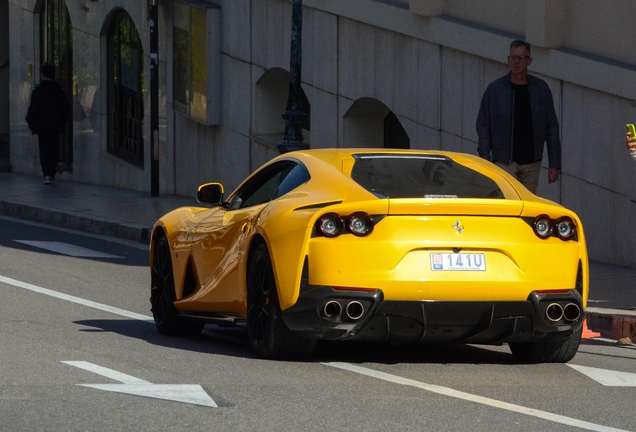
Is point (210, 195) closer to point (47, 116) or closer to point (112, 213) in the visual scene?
point (112, 213)

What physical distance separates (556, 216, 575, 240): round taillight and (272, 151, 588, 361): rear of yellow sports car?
20 mm

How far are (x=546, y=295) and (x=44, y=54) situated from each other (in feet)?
70.7

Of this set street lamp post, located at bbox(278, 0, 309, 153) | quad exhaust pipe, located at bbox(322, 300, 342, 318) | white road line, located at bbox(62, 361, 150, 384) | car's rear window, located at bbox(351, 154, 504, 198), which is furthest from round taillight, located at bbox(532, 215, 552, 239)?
street lamp post, located at bbox(278, 0, 309, 153)

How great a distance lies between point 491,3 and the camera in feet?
54.7

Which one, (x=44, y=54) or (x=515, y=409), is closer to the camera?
(x=515, y=409)

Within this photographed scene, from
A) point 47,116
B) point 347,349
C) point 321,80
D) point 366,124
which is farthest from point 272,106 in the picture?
point 347,349

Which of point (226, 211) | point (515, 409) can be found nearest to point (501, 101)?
point (226, 211)

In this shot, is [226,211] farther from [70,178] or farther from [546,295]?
[70,178]

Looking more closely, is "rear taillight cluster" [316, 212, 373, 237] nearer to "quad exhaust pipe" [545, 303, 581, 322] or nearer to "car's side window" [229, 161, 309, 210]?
"car's side window" [229, 161, 309, 210]

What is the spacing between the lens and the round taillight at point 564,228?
831 centimetres

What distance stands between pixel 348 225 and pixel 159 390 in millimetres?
1377

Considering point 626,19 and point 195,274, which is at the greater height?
point 626,19

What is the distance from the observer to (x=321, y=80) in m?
20.0

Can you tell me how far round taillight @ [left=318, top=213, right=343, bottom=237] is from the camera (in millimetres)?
8055
